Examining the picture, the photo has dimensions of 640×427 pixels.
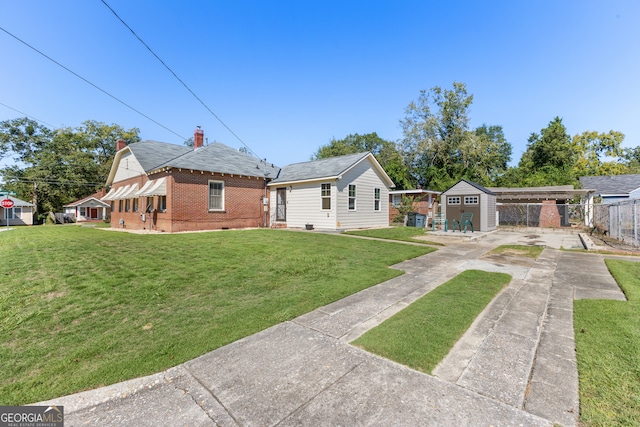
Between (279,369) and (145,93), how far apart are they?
1246 cm

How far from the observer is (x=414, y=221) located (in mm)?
20672

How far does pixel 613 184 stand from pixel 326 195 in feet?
99.7

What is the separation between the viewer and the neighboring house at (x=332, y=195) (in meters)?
15.4

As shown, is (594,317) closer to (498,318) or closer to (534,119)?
(498,318)

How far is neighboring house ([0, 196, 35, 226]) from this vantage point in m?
32.8

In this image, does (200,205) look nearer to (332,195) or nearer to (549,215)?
(332,195)

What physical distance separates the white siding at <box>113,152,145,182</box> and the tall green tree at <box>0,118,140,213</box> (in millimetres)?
21872

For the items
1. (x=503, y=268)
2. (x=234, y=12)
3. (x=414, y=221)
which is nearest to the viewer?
(x=503, y=268)

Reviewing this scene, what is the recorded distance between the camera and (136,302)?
172 inches

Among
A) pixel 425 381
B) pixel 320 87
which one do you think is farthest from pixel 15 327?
pixel 320 87

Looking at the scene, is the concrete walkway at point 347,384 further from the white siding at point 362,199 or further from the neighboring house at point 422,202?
the neighboring house at point 422,202

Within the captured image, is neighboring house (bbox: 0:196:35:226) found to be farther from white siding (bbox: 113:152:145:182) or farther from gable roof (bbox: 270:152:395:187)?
gable roof (bbox: 270:152:395:187)

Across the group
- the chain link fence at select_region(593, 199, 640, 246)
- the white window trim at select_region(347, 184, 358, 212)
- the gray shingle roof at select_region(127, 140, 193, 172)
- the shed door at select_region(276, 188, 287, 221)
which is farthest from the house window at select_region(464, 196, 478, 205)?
the gray shingle roof at select_region(127, 140, 193, 172)

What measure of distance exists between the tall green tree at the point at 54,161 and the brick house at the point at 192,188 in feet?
83.6
